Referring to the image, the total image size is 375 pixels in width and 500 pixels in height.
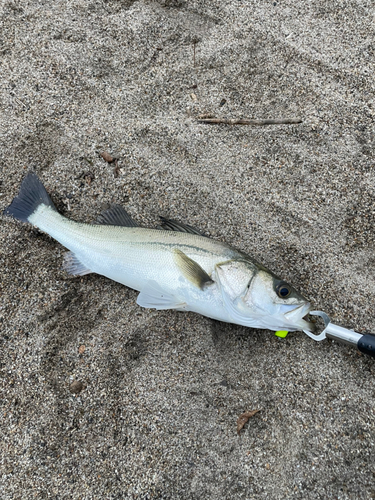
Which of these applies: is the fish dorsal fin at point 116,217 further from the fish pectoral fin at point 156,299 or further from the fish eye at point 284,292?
the fish eye at point 284,292

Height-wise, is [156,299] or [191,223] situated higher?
[191,223]

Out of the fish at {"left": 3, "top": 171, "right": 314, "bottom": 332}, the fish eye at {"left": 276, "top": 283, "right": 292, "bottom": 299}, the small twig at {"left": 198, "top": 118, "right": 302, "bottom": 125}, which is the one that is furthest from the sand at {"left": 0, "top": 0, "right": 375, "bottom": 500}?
the fish eye at {"left": 276, "top": 283, "right": 292, "bottom": 299}

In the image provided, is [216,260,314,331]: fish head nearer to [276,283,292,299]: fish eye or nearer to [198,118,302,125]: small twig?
[276,283,292,299]: fish eye

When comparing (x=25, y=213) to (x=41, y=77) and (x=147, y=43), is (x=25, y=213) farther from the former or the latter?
(x=147, y=43)

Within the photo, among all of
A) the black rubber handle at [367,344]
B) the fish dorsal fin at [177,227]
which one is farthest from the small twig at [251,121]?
the black rubber handle at [367,344]

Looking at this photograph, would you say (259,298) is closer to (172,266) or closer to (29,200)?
(172,266)

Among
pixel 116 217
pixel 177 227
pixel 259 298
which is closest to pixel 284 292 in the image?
pixel 259 298
